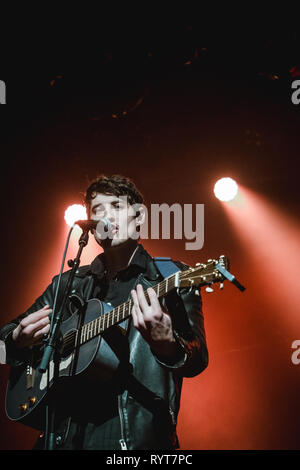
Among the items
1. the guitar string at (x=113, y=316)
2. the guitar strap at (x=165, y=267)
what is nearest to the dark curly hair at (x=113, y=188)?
the guitar strap at (x=165, y=267)

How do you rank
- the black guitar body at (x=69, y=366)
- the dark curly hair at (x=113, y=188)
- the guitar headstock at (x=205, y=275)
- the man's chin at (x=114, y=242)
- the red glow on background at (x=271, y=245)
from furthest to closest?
the red glow on background at (x=271, y=245), the dark curly hair at (x=113, y=188), the man's chin at (x=114, y=242), the black guitar body at (x=69, y=366), the guitar headstock at (x=205, y=275)

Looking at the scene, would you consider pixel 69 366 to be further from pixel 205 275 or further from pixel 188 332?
pixel 205 275

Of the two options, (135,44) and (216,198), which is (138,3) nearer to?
(135,44)

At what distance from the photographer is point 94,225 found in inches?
94.9

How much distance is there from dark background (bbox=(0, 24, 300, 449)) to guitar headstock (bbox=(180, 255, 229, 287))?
2.70m

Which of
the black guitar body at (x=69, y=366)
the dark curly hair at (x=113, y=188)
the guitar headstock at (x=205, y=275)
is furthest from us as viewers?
the dark curly hair at (x=113, y=188)

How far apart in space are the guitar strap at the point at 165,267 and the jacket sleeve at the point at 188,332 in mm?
207

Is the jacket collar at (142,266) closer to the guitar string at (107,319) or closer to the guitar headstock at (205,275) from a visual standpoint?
the guitar string at (107,319)

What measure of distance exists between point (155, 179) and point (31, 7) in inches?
111

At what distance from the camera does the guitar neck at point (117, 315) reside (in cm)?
201

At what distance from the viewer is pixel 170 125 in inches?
203

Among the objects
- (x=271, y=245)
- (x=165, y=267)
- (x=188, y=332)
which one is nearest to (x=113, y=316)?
(x=188, y=332)

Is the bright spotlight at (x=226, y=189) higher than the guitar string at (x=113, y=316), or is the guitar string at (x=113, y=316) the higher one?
the bright spotlight at (x=226, y=189)

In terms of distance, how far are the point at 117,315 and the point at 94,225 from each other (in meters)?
0.68
